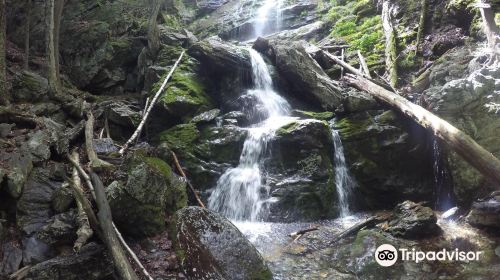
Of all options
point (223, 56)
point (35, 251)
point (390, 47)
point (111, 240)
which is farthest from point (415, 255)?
point (390, 47)

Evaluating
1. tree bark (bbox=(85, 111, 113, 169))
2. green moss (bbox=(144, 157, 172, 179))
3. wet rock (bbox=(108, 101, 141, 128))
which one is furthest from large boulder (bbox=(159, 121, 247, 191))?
green moss (bbox=(144, 157, 172, 179))

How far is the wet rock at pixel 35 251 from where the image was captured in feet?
17.0

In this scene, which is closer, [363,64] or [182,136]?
[182,136]

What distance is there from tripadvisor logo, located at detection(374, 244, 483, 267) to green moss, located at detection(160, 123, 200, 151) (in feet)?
19.3

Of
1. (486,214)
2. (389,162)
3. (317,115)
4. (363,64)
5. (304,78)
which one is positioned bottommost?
(486,214)

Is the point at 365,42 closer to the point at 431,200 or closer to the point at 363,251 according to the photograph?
the point at 431,200

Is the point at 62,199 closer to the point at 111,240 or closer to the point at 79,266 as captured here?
the point at 79,266

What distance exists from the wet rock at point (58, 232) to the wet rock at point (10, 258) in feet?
1.11

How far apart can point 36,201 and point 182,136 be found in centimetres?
482

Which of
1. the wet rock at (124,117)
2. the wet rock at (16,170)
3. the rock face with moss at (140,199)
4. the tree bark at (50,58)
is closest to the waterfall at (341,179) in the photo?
the rock face with moss at (140,199)

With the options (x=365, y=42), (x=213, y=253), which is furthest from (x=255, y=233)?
(x=365, y=42)

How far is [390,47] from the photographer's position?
13.7 meters

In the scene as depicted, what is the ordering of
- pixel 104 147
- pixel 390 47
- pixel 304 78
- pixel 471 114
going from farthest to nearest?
pixel 390 47
pixel 304 78
pixel 104 147
pixel 471 114

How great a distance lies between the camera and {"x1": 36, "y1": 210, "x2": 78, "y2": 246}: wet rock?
5453 millimetres
